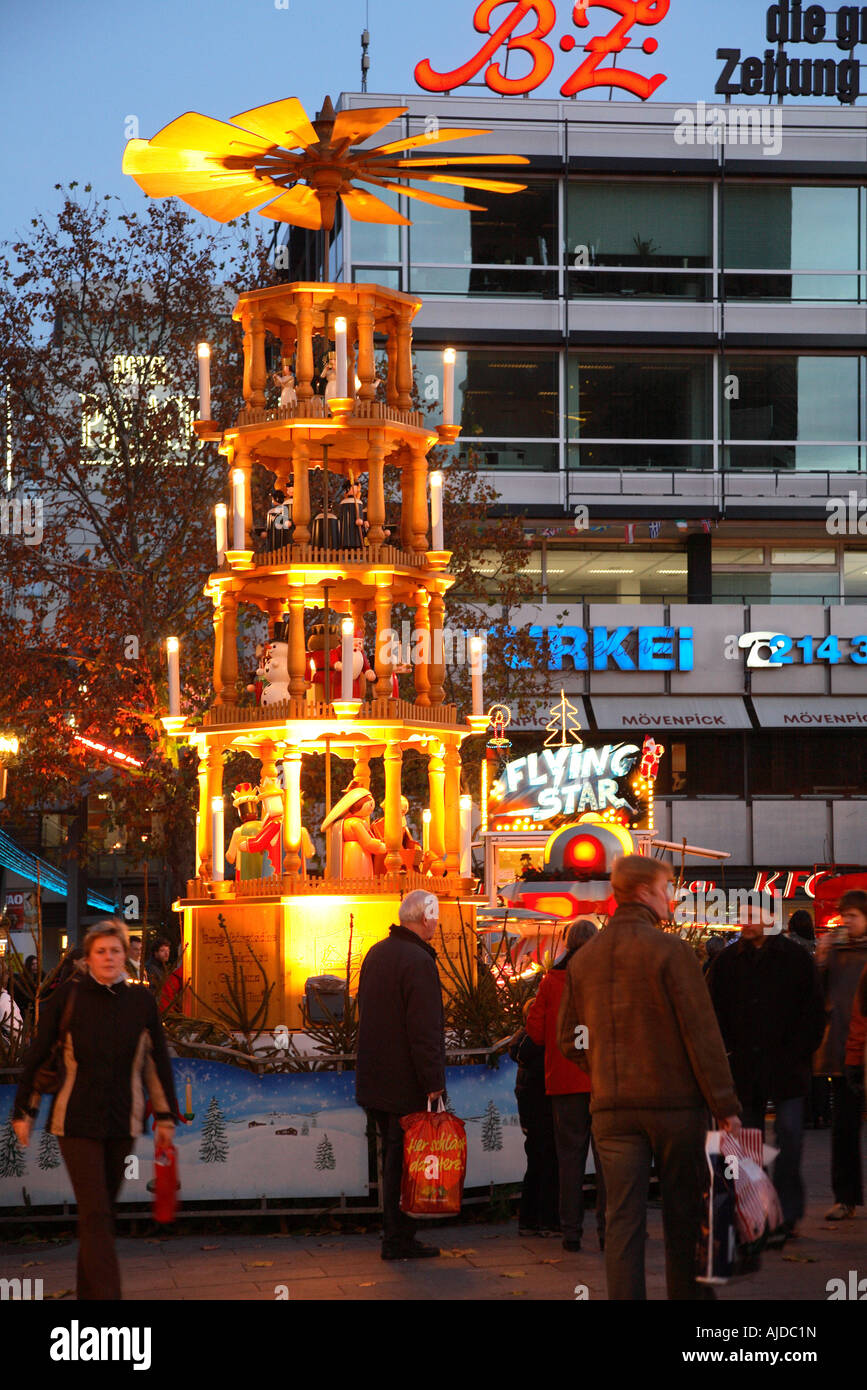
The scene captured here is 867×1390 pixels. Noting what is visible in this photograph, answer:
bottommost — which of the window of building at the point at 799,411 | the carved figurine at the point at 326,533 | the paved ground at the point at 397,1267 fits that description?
the paved ground at the point at 397,1267

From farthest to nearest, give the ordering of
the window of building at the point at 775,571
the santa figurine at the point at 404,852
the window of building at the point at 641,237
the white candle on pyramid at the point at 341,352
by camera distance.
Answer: the window of building at the point at 775,571 < the window of building at the point at 641,237 < the santa figurine at the point at 404,852 < the white candle on pyramid at the point at 341,352

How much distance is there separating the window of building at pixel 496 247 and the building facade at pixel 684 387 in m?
0.05

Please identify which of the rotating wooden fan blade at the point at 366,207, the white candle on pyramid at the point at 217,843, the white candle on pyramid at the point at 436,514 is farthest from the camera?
the rotating wooden fan blade at the point at 366,207

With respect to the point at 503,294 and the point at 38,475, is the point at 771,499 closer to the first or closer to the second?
the point at 503,294

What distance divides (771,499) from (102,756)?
20.2 m

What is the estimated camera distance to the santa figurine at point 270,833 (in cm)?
1488

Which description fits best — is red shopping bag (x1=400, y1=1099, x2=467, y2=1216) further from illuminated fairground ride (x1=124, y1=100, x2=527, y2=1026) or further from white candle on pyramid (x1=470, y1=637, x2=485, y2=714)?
white candle on pyramid (x1=470, y1=637, x2=485, y2=714)

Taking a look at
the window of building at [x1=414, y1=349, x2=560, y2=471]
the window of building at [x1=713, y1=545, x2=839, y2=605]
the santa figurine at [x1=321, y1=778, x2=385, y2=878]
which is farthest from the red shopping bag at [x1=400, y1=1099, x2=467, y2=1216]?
the window of building at [x1=713, y1=545, x2=839, y2=605]

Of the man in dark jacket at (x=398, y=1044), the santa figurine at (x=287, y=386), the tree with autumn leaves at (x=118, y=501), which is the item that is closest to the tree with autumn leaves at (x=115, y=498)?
the tree with autumn leaves at (x=118, y=501)

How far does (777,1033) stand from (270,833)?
562 cm

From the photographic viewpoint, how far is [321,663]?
15.2m

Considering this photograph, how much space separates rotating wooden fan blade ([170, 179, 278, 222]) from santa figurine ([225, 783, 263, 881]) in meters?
4.79

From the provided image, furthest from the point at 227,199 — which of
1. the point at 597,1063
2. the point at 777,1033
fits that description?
the point at 597,1063

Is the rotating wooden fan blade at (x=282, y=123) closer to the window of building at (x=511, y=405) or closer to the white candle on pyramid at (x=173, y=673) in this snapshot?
the white candle on pyramid at (x=173, y=673)
